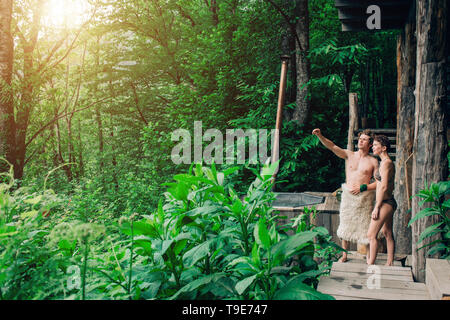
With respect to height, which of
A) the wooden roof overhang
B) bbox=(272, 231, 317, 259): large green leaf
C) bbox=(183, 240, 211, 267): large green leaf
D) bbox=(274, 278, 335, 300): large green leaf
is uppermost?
the wooden roof overhang

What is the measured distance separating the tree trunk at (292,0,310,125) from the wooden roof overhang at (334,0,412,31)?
3706 millimetres

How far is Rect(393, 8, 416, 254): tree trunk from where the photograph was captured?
17.2ft

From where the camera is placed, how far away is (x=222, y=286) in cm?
146

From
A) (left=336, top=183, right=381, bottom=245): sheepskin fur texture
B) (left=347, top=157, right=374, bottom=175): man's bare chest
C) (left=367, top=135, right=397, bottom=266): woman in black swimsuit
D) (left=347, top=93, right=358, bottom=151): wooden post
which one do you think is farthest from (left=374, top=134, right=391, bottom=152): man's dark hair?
(left=347, top=93, right=358, bottom=151): wooden post

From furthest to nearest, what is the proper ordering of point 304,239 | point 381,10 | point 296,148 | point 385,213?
point 296,148 < point 381,10 < point 385,213 < point 304,239

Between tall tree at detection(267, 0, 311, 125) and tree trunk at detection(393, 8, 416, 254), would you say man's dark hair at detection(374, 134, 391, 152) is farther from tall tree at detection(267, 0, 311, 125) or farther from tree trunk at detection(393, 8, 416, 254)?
tall tree at detection(267, 0, 311, 125)

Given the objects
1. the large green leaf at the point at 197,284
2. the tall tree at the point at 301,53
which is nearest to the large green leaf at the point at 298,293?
the large green leaf at the point at 197,284

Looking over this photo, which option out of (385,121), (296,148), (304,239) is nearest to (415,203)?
(304,239)

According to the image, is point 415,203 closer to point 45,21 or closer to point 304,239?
point 304,239

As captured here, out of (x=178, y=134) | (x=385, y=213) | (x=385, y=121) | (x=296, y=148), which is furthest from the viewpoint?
(x=385, y=121)

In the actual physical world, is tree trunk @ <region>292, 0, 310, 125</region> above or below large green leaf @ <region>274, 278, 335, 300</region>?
above

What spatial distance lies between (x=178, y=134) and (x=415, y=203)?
28.2 ft

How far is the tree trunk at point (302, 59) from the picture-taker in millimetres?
9666

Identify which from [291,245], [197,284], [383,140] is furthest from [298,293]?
[383,140]
